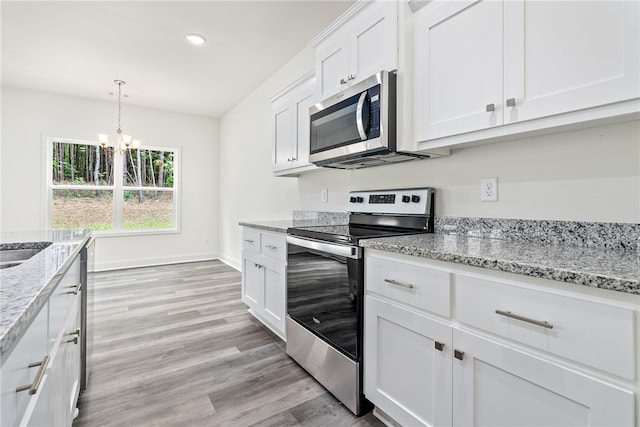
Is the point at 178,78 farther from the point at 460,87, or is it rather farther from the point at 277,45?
the point at 460,87

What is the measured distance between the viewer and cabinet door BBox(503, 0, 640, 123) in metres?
0.97

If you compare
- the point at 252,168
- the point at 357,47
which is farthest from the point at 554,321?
the point at 252,168

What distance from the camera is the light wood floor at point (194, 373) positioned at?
1.53 meters

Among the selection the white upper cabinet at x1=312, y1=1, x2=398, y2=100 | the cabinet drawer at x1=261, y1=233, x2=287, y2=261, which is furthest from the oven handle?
the white upper cabinet at x1=312, y1=1, x2=398, y2=100

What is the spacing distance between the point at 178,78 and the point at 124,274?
2.86 metres

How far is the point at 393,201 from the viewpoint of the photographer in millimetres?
1990

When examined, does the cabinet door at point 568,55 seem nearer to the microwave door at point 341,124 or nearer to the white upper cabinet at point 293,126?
the microwave door at point 341,124

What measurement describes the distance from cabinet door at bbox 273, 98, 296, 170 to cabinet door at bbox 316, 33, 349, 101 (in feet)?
1.73

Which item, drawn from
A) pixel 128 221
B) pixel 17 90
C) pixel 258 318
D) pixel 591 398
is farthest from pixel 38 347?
pixel 17 90

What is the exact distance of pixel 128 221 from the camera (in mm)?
4918

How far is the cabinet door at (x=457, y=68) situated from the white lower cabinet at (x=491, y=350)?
694 millimetres

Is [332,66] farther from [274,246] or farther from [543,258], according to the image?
[543,258]

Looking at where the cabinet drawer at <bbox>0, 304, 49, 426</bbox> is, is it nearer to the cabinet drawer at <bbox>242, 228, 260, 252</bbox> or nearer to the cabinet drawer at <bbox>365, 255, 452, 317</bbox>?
the cabinet drawer at <bbox>365, 255, 452, 317</bbox>

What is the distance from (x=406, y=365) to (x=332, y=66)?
1.84m
